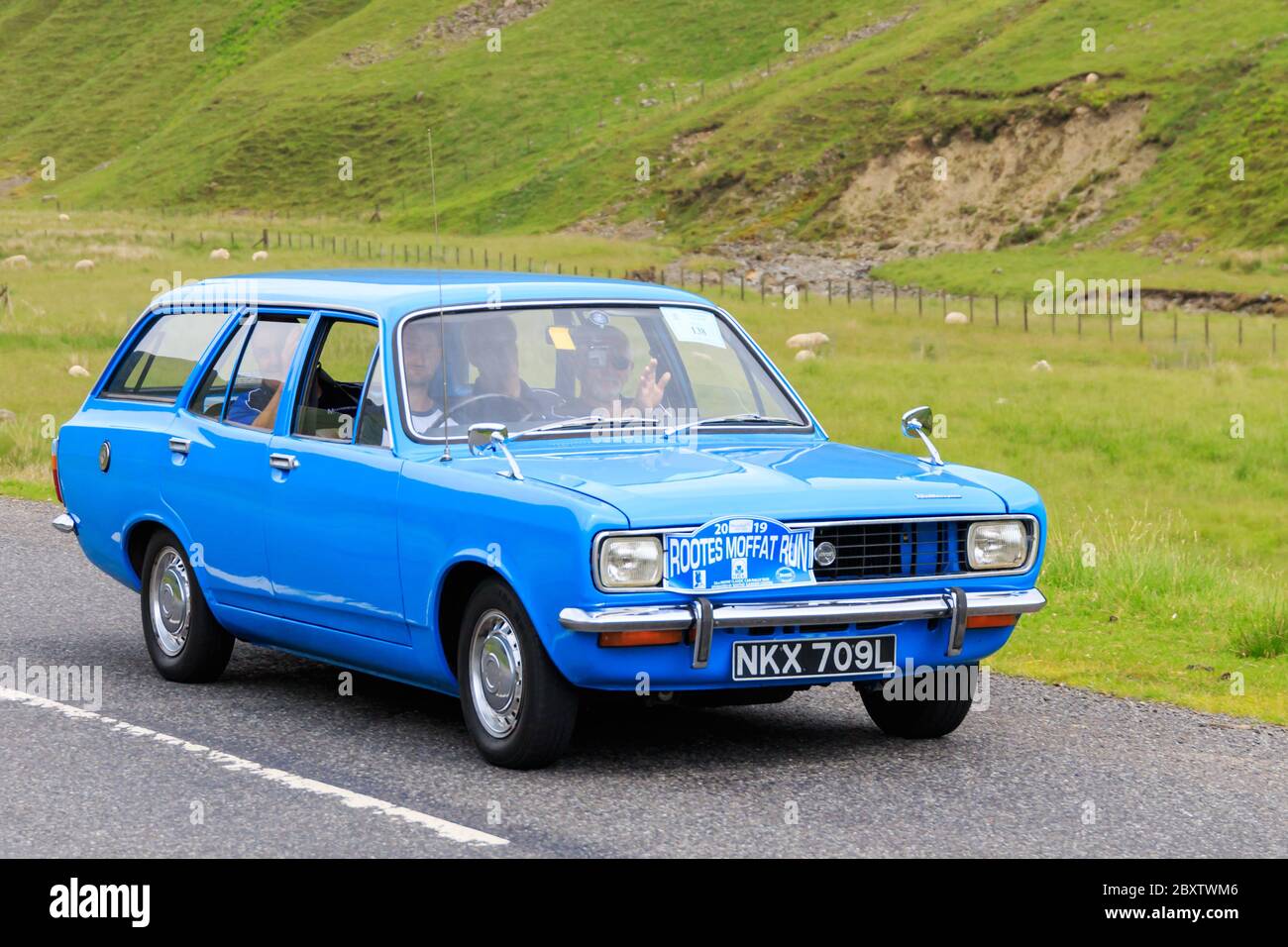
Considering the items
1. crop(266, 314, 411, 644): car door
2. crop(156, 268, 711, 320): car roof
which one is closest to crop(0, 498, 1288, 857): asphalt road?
crop(266, 314, 411, 644): car door

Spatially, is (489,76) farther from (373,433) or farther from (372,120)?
(373,433)

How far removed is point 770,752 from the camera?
7.17 meters

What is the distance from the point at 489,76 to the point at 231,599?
112m

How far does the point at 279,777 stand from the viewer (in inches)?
266

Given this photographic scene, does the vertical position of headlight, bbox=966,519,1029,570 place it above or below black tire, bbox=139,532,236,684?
above

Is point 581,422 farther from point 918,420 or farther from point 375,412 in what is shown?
point 918,420

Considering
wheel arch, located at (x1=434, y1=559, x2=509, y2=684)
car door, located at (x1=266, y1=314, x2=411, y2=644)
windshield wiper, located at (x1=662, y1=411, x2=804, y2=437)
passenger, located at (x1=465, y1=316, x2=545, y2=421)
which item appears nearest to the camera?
wheel arch, located at (x1=434, y1=559, x2=509, y2=684)

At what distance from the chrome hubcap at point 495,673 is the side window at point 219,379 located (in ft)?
7.27

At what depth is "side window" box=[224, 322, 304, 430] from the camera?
26.9ft

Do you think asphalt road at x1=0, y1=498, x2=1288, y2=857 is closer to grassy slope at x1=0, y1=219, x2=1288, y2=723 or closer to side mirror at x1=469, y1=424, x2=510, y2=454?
side mirror at x1=469, y1=424, x2=510, y2=454

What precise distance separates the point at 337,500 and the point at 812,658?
198cm

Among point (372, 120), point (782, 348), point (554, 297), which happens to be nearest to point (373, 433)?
point (554, 297)

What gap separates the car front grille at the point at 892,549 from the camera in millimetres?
6656

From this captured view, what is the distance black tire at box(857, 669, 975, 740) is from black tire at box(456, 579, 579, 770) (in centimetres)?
129
